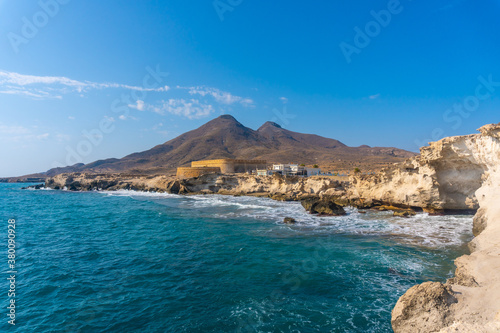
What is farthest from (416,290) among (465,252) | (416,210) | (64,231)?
(64,231)

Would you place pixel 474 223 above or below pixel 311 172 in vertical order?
below

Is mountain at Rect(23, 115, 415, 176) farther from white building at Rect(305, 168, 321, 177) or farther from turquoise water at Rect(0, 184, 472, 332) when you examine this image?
turquoise water at Rect(0, 184, 472, 332)

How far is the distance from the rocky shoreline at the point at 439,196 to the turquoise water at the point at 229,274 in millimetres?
1891

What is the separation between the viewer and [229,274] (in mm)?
11867

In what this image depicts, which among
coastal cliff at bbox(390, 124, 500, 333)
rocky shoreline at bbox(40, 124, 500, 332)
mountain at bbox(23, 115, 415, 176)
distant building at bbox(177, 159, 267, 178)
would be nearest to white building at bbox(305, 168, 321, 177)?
rocky shoreline at bbox(40, 124, 500, 332)

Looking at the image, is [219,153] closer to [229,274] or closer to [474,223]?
[474,223]

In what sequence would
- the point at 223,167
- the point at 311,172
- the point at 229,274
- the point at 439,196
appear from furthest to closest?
the point at 223,167 < the point at 311,172 < the point at 439,196 < the point at 229,274

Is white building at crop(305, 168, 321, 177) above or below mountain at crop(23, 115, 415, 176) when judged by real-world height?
below

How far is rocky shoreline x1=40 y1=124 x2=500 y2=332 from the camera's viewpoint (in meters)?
6.10

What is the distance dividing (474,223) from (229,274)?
49.0 ft

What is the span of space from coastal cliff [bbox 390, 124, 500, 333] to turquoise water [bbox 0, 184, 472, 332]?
1.73 metres

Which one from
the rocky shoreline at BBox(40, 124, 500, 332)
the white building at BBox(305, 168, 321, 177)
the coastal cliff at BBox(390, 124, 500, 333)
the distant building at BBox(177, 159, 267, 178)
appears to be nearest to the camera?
the coastal cliff at BBox(390, 124, 500, 333)

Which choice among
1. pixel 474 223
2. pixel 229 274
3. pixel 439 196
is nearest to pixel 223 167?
pixel 439 196

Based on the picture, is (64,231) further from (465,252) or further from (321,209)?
(465,252)
